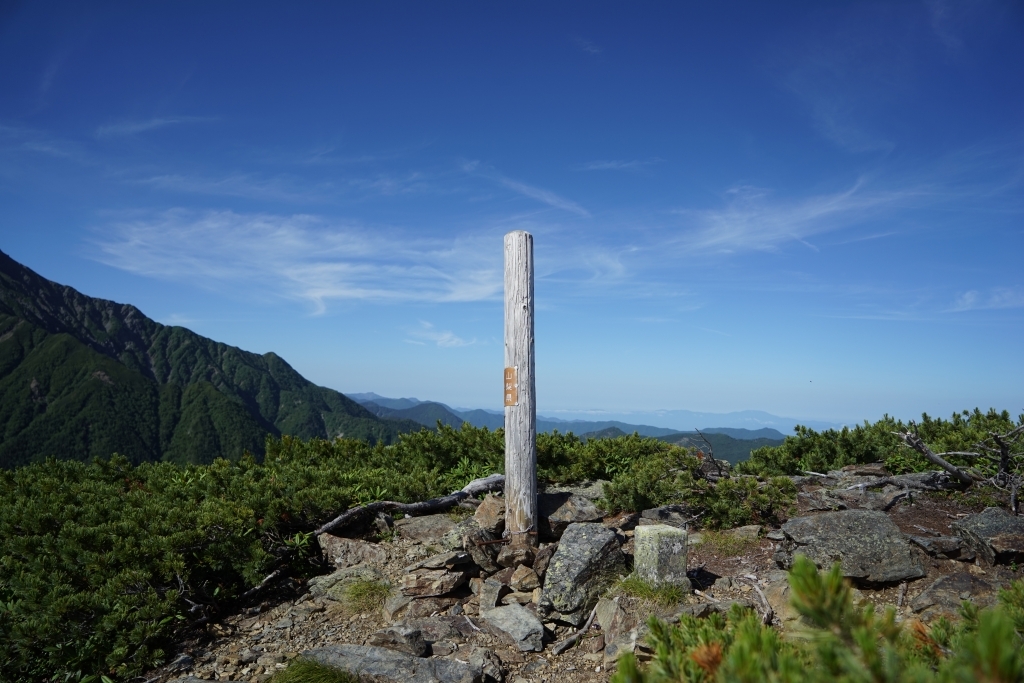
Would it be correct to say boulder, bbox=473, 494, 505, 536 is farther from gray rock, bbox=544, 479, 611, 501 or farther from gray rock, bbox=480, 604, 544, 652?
gray rock, bbox=544, 479, 611, 501

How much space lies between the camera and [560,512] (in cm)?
891

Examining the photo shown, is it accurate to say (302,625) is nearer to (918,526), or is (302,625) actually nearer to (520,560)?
(520,560)

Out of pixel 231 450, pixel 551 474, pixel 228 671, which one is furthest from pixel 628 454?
pixel 231 450

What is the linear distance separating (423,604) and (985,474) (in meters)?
9.03

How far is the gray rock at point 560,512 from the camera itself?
8.68m

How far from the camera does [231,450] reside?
14312 centimetres

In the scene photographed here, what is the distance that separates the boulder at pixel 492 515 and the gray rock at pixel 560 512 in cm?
60

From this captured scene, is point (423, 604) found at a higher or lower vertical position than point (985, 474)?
lower

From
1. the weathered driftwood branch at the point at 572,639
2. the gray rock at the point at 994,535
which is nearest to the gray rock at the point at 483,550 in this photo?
the weathered driftwood branch at the point at 572,639

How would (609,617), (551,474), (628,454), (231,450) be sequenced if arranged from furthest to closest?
(231,450) → (628,454) → (551,474) → (609,617)

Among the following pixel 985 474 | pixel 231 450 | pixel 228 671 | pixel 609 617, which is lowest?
pixel 231 450

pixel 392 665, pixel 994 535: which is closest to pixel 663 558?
pixel 392 665

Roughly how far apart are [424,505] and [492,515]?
1.80 metres

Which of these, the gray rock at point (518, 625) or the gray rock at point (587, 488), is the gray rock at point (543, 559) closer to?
the gray rock at point (518, 625)
